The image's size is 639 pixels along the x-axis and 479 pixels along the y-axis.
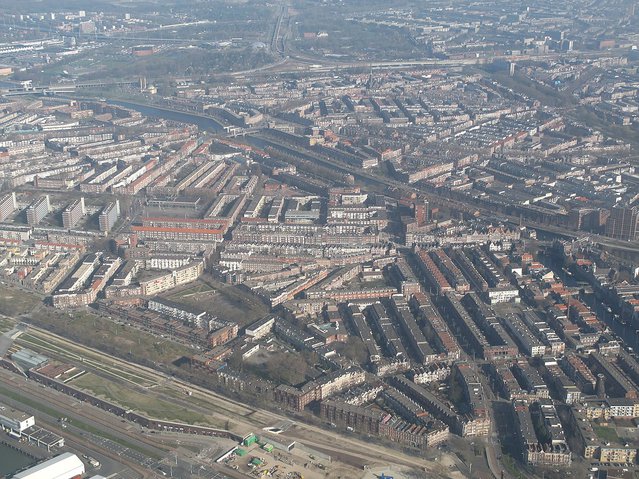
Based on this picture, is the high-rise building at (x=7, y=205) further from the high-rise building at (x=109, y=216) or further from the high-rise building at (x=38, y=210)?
the high-rise building at (x=109, y=216)

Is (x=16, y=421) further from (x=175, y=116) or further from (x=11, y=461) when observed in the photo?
(x=175, y=116)

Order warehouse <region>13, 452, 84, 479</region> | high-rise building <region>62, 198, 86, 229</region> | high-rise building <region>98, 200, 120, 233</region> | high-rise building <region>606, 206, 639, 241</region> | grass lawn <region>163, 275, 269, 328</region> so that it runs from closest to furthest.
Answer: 1. warehouse <region>13, 452, 84, 479</region>
2. grass lawn <region>163, 275, 269, 328</region>
3. high-rise building <region>606, 206, 639, 241</region>
4. high-rise building <region>98, 200, 120, 233</region>
5. high-rise building <region>62, 198, 86, 229</region>

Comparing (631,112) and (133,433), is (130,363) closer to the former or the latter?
(133,433)

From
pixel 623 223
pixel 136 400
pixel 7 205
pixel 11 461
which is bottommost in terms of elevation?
pixel 11 461

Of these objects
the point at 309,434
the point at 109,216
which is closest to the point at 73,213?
the point at 109,216

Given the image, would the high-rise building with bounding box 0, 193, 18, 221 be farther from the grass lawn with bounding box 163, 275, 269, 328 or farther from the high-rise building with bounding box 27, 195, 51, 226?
the grass lawn with bounding box 163, 275, 269, 328

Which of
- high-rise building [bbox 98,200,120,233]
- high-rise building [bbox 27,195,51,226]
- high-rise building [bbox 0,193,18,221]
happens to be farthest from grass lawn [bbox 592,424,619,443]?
high-rise building [bbox 0,193,18,221]
